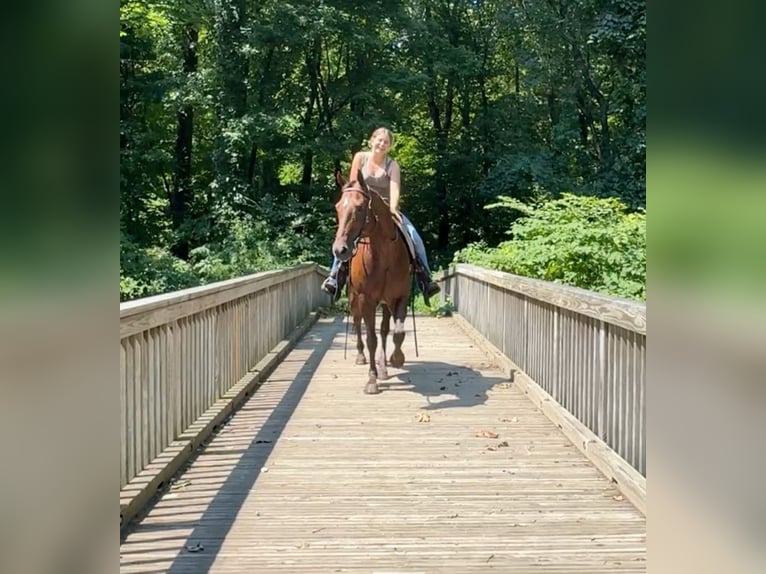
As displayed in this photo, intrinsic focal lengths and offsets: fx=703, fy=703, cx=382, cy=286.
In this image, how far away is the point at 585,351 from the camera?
16.5 ft

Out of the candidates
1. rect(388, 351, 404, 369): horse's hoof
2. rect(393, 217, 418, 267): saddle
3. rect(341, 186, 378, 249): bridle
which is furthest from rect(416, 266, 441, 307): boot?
rect(341, 186, 378, 249): bridle

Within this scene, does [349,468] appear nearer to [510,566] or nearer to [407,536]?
[407,536]

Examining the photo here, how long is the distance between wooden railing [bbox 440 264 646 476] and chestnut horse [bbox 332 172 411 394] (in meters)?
1.27

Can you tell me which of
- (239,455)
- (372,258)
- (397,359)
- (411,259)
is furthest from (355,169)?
(239,455)

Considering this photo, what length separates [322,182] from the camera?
985 inches

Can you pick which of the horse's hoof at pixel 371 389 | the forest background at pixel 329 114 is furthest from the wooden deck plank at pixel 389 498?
the forest background at pixel 329 114

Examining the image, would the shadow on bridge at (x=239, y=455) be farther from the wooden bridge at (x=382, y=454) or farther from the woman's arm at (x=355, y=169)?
the woman's arm at (x=355, y=169)

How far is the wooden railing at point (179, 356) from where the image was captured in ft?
12.1

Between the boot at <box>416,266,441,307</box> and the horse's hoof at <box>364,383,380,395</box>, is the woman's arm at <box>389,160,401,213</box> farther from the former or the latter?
the horse's hoof at <box>364,383,380,395</box>

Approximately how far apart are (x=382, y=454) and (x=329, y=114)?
64.7 feet

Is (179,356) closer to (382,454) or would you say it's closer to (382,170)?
(382,454)

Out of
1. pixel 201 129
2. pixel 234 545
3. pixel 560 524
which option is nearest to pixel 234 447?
pixel 234 545

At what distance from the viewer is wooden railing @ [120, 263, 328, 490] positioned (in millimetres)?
3674
